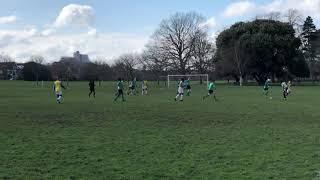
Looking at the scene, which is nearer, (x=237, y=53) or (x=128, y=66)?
(x=237, y=53)

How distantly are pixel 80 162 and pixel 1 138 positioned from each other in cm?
446

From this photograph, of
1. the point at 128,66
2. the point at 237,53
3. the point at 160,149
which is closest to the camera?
the point at 160,149

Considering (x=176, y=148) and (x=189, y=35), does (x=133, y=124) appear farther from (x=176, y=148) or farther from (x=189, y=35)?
(x=189, y=35)

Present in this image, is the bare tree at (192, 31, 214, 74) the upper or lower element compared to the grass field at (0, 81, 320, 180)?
upper

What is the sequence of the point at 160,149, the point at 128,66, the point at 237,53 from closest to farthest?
1. the point at 160,149
2. the point at 237,53
3. the point at 128,66

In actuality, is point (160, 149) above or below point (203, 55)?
below

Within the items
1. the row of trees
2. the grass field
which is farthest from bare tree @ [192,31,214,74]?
the grass field

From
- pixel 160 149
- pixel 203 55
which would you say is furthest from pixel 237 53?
pixel 160 149

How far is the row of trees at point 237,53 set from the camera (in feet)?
249

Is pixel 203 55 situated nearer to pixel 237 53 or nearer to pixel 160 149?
pixel 237 53

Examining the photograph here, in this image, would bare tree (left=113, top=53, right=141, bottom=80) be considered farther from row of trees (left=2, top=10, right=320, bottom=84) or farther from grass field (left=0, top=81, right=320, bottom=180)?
grass field (left=0, top=81, right=320, bottom=180)

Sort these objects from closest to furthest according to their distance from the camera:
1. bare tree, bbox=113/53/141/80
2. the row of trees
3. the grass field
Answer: the grass field → the row of trees → bare tree, bbox=113/53/141/80

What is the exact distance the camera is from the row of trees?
7594 cm

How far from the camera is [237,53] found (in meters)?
76.4
